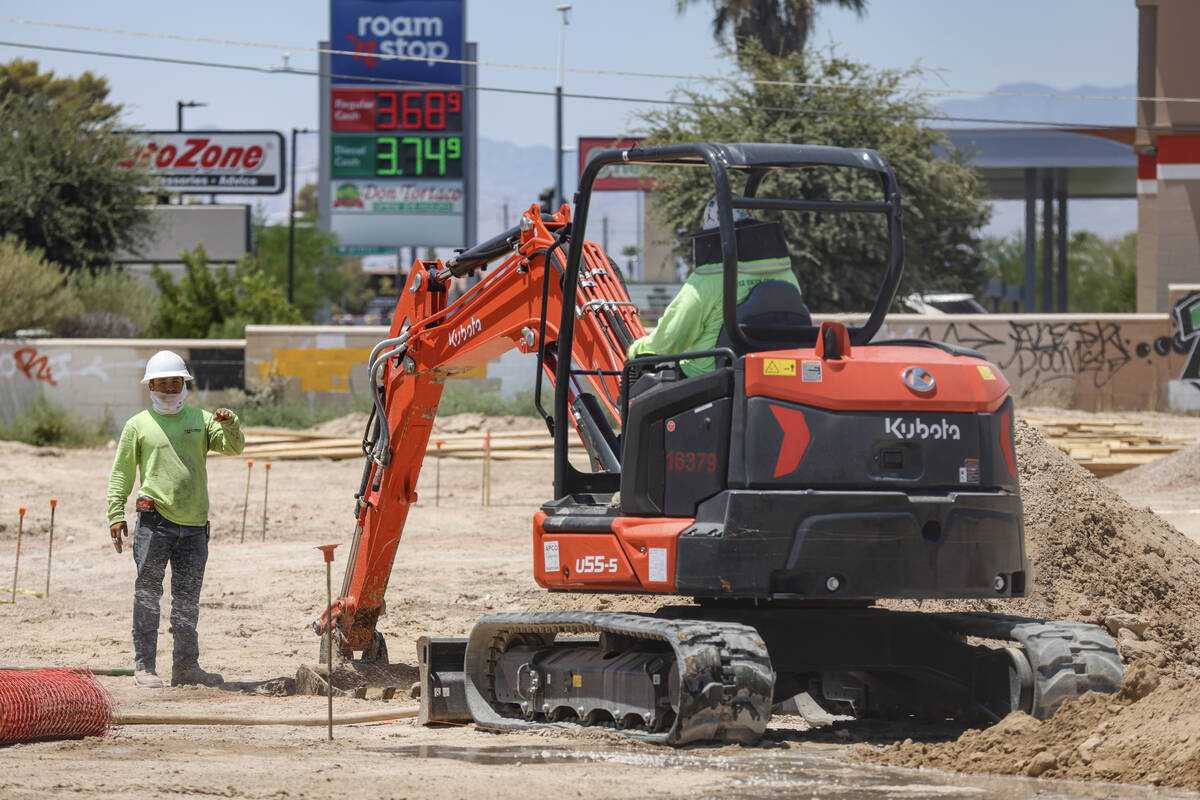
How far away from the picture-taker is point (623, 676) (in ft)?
22.3

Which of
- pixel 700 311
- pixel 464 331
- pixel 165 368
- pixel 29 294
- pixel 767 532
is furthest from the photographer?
pixel 29 294

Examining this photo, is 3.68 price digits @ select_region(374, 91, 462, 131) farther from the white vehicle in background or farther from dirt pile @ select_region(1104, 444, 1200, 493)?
dirt pile @ select_region(1104, 444, 1200, 493)

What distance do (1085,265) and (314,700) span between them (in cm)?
7746

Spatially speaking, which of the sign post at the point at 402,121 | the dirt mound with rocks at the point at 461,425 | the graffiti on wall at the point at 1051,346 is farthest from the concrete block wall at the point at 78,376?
the sign post at the point at 402,121

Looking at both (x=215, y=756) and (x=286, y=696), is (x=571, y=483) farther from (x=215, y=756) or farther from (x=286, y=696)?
(x=286, y=696)

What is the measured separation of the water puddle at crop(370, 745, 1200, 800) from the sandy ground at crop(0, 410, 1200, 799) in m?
0.01

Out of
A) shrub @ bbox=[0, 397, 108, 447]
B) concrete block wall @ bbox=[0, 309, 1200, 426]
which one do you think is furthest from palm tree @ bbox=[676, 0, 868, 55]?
shrub @ bbox=[0, 397, 108, 447]

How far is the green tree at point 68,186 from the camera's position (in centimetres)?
3509

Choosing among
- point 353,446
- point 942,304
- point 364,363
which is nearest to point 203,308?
point 364,363

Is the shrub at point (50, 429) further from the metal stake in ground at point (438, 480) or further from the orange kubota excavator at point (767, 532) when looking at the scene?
the orange kubota excavator at point (767, 532)

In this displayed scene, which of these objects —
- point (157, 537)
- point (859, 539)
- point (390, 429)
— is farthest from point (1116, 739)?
point (157, 537)

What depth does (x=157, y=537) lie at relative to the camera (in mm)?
9336

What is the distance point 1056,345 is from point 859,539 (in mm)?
23752

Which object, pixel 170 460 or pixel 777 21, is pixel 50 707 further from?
pixel 777 21
